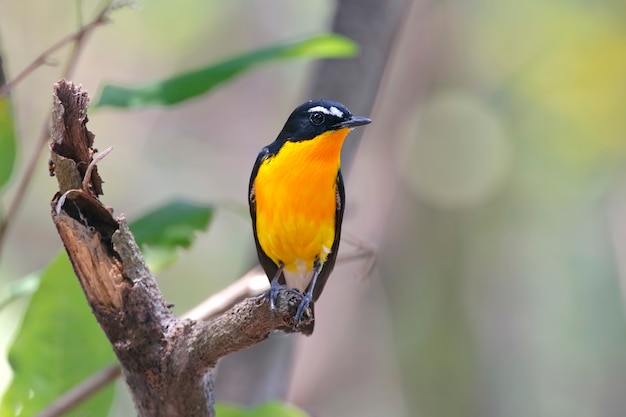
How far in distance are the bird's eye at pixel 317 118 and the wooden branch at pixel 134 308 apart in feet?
2.98

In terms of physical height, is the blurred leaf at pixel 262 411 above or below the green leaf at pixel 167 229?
below

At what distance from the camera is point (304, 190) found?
2721mm

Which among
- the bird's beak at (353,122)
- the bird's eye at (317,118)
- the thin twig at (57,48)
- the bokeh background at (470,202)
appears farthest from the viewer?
the bokeh background at (470,202)

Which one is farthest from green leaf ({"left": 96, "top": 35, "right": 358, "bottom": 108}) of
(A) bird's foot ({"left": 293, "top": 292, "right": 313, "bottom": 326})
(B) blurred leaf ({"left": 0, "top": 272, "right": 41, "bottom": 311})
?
(A) bird's foot ({"left": 293, "top": 292, "right": 313, "bottom": 326})

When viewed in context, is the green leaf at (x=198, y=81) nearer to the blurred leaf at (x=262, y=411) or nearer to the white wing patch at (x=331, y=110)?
the white wing patch at (x=331, y=110)

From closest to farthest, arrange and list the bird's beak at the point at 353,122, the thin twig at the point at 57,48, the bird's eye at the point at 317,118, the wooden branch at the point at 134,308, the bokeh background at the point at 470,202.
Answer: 1. the wooden branch at the point at 134,308
2. the thin twig at the point at 57,48
3. the bird's beak at the point at 353,122
4. the bird's eye at the point at 317,118
5. the bokeh background at the point at 470,202

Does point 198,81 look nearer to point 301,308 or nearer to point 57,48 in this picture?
point 57,48

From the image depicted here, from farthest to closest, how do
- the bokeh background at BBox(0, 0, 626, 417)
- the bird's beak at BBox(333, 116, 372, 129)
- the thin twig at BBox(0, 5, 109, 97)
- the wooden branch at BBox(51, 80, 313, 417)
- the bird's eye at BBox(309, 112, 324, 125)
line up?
the bokeh background at BBox(0, 0, 626, 417), the bird's eye at BBox(309, 112, 324, 125), the bird's beak at BBox(333, 116, 372, 129), the thin twig at BBox(0, 5, 109, 97), the wooden branch at BBox(51, 80, 313, 417)

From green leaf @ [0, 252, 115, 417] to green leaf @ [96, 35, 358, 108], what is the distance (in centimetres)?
59

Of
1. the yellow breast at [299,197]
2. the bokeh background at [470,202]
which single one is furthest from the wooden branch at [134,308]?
the bokeh background at [470,202]

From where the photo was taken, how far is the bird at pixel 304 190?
272 cm

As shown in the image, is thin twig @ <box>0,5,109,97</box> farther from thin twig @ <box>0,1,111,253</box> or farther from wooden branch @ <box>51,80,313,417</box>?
Result: wooden branch @ <box>51,80,313,417</box>

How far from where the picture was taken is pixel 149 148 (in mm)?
8680

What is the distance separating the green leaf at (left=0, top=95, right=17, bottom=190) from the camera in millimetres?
2729
